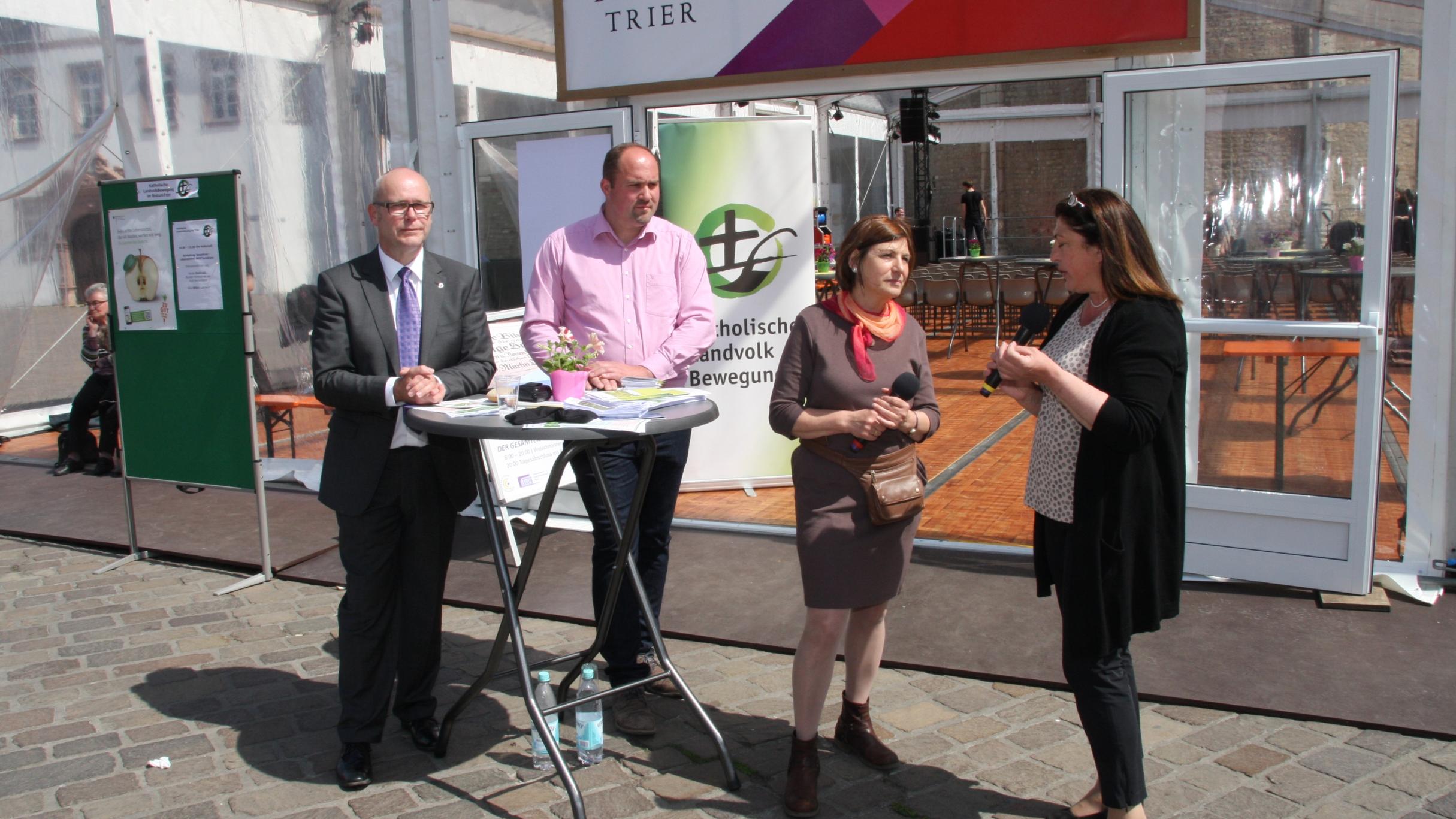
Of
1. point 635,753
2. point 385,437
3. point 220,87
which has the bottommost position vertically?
point 635,753

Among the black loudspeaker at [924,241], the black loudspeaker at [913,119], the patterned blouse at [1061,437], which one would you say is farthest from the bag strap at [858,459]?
the black loudspeaker at [924,241]

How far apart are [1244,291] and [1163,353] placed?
7.70 feet

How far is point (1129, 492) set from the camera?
2596 millimetres

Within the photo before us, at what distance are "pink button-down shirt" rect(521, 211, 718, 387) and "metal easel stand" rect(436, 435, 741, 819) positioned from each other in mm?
470

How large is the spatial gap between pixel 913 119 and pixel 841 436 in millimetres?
14805

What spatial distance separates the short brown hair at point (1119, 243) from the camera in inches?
101

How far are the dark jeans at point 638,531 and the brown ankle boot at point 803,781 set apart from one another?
732 millimetres

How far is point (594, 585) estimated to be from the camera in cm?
362

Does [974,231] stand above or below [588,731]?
above

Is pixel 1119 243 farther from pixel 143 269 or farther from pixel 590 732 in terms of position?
pixel 143 269

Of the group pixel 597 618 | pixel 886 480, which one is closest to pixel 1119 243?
pixel 886 480

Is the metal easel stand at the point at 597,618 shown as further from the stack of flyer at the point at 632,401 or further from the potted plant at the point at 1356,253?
the potted plant at the point at 1356,253

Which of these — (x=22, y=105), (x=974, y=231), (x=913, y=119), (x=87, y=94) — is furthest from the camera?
(x=974, y=231)

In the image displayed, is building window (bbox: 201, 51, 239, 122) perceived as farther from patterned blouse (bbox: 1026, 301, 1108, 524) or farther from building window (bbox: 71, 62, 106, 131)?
patterned blouse (bbox: 1026, 301, 1108, 524)
